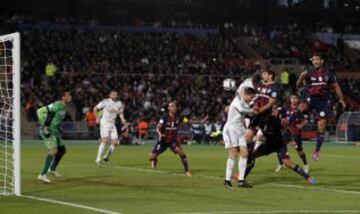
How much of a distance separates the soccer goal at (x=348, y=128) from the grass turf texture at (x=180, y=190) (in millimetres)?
20629

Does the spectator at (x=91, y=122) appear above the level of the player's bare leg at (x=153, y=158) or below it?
above

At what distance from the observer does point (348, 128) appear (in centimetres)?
4903

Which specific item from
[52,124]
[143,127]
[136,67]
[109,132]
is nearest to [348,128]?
[143,127]

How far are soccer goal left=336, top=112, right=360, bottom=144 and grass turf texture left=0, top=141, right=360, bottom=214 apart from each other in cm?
2063

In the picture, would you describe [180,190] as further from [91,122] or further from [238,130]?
[91,122]

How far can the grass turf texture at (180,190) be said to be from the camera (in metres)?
14.5

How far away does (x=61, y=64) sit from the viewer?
56469 millimetres

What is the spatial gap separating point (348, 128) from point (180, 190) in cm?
3268

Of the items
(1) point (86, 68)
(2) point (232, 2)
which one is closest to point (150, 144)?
(1) point (86, 68)

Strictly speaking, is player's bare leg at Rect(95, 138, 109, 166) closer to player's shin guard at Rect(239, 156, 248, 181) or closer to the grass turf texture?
the grass turf texture

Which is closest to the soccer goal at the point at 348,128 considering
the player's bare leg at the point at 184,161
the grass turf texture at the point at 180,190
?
the grass turf texture at the point at 180,190

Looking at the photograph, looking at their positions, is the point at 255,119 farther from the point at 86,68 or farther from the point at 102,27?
the point at 102,27

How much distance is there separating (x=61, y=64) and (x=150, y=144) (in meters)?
12.1

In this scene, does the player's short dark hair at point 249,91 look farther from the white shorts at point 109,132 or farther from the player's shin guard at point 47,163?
the white shorts at point 109,132
